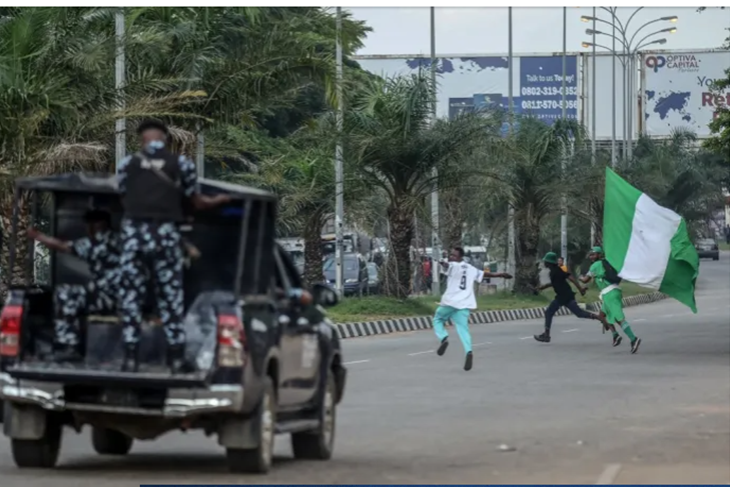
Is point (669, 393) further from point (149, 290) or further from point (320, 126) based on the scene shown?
point (320, 126)

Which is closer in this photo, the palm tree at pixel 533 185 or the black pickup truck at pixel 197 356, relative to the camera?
the black pickup truck at pixel 197 356

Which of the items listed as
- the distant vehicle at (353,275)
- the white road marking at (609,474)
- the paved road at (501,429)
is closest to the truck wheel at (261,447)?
the paved road at (501,429)

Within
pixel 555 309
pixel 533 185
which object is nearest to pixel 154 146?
pixel 555 309

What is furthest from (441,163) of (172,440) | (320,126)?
(172,440)

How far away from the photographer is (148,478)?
31.8 feet

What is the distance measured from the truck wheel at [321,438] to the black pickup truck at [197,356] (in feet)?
0.46

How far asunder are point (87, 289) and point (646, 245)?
1579cm

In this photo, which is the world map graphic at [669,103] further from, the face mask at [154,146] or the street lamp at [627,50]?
the face mask at [154,146]

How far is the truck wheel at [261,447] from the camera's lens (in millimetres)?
9617

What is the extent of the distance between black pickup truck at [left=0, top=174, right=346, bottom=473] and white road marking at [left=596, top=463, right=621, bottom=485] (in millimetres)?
1849

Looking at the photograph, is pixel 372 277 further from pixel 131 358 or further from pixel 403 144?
pixel 131 358

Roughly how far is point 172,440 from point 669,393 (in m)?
6.44

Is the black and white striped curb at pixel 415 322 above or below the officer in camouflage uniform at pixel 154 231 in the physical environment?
below

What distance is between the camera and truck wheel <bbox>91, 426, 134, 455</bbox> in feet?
36.5
